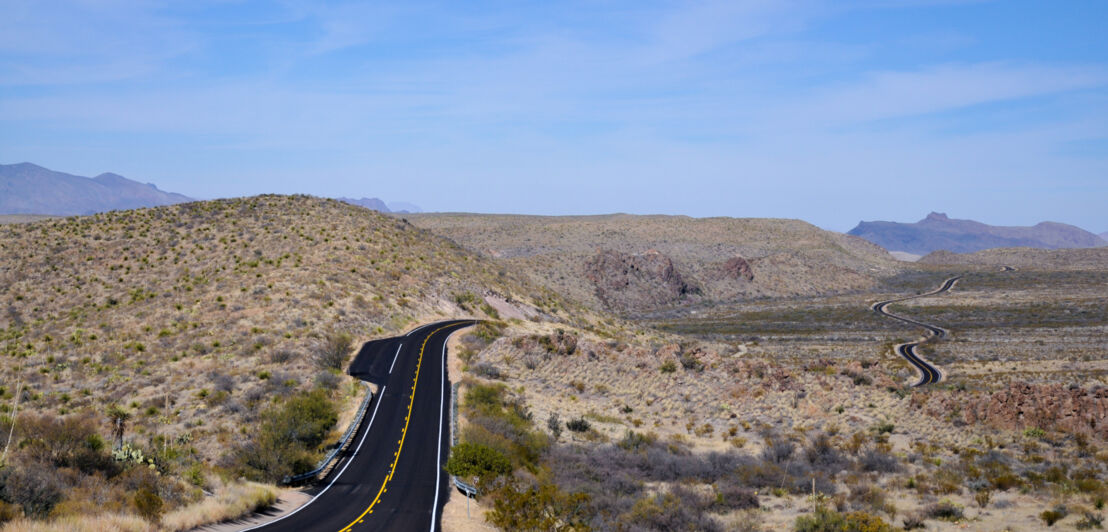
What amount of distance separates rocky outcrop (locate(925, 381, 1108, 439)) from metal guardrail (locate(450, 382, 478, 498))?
20.1 meters

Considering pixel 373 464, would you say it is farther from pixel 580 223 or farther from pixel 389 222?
pixel 580 223

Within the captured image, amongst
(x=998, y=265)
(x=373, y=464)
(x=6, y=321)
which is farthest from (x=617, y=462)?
(x=998, y=265)

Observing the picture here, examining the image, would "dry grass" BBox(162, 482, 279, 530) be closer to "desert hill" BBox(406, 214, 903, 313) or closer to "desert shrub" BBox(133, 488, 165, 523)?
"desert shrub" BBox(133, 488, 165, 523)

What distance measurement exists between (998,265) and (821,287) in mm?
76154

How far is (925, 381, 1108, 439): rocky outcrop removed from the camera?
83.5 ft

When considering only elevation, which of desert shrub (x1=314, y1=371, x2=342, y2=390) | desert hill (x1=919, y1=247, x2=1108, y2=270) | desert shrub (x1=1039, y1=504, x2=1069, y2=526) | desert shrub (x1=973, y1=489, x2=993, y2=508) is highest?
desert hill (x1=919, y1=247, x2=1108, y2=270)

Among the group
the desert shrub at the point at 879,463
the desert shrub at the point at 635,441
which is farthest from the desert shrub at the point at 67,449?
the desert shrub at the point at 879,463

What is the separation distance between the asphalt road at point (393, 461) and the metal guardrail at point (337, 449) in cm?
32

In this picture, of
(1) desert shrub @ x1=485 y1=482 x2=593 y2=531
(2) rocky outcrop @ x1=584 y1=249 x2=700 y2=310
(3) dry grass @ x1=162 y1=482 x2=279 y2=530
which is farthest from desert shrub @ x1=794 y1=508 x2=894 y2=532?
(2) rocky outcrop @ x1=584 y1=249 x2=700 y2=310

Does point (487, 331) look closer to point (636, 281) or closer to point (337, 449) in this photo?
point (337, 449)

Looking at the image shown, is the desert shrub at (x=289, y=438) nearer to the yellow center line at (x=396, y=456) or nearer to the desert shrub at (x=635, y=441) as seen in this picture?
the yellow center line at (x=396, y=456)

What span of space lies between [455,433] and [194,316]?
28.7 metres

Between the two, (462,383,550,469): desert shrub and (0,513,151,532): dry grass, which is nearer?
(0,513,151,532): dry grass

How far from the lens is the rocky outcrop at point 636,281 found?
112 m
